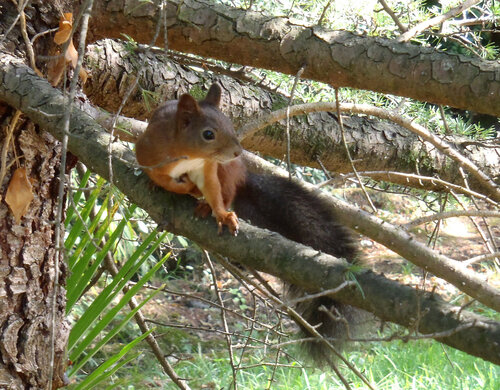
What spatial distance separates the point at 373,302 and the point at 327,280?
94mm

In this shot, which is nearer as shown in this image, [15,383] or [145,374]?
[15,383]

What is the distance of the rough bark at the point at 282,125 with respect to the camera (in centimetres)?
211

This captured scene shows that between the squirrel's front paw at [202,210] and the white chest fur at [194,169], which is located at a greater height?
the white chest fur at [194,169]

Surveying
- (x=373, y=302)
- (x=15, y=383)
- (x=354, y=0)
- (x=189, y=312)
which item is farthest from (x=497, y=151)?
(x=189, y=312)

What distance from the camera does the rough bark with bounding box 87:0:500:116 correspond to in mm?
1453

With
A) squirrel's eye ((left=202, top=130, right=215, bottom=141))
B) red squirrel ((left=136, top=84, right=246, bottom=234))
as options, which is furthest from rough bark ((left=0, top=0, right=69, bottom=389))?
squirrel's eye ((left=202, top=130, right=215, bottom=141))

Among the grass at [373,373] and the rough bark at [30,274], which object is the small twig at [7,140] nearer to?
the rough bark at [30,274]

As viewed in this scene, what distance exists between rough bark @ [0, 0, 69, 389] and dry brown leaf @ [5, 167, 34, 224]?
0.02 m

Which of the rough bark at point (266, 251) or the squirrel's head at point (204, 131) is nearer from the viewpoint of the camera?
the rough bark at point (266, 251)

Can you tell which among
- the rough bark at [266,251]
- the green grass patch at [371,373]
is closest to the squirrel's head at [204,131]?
the rough bark at [266,251]

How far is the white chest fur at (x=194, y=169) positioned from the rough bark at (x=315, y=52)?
0.95ft

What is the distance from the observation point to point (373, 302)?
1.01 m

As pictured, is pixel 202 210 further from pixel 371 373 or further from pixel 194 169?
pixel 371 373

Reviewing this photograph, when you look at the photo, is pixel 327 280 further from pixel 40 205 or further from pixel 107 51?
pixel 107 51
